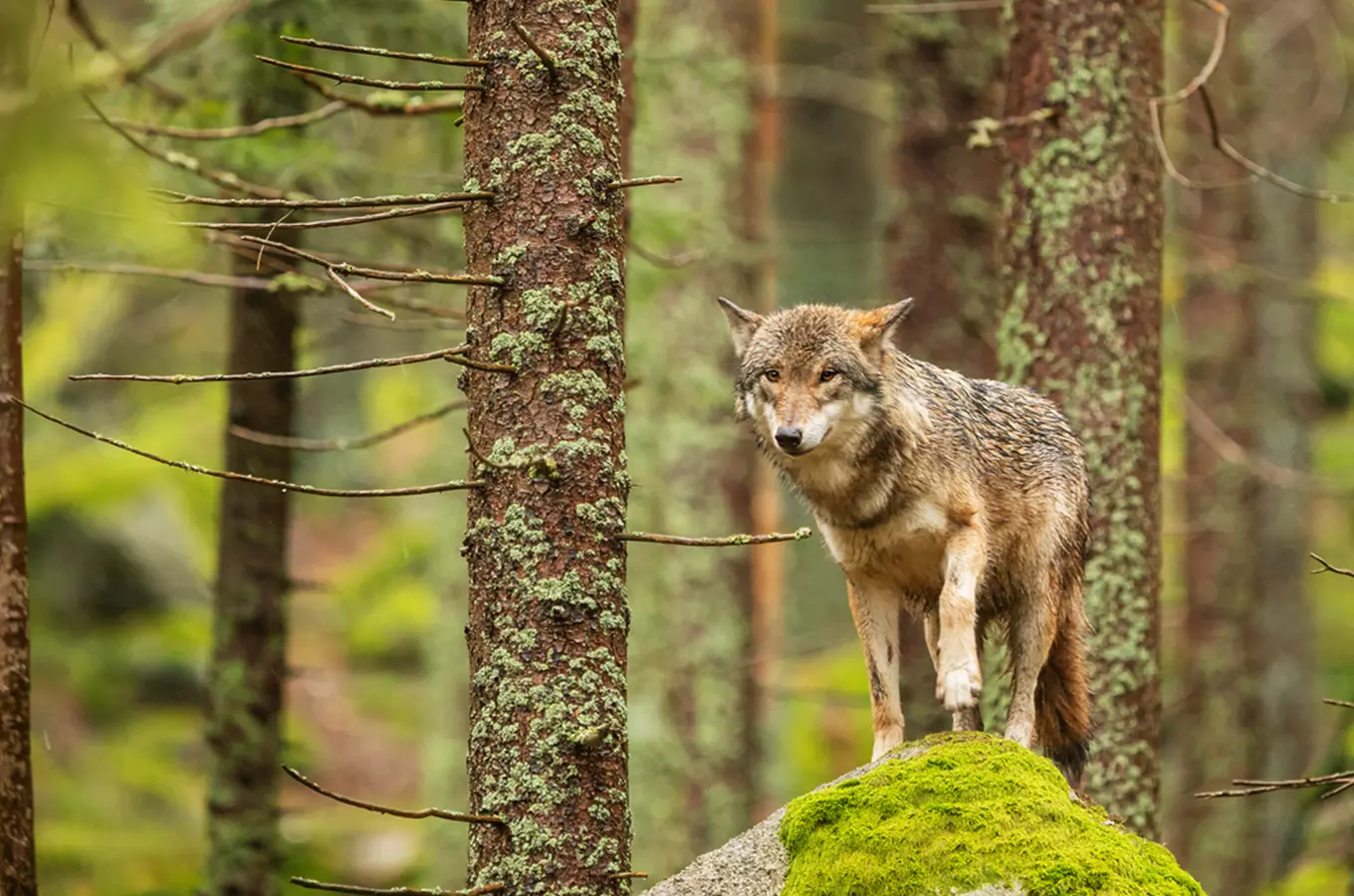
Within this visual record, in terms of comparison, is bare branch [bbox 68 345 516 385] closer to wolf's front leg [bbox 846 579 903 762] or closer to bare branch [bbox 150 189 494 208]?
bare branch [bbox 150 189 494 208]

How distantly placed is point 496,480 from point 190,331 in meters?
24.0

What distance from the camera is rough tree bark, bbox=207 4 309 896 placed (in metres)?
9.21

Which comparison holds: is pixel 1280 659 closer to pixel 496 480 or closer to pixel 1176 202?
pixel 1176 202

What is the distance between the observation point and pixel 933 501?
5711 millimetres

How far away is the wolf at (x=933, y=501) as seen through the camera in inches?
224

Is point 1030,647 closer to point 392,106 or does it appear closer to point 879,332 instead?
point 879,332

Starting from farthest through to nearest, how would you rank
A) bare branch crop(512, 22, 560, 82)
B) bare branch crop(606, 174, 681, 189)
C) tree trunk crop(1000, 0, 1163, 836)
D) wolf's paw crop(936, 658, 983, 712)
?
tree trunk crop(1000, 0, 1163, 836) < wolf's paw crop(936, 658, 983, 712) < bare branch crop(606, 174, 681, 189) < bare branch crop(512, 22, 560, 82)

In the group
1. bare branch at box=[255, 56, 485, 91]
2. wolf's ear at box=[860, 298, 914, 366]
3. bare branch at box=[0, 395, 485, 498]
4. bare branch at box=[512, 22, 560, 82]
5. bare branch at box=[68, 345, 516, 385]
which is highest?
bare branch at box=[512, 22, 560, 82]

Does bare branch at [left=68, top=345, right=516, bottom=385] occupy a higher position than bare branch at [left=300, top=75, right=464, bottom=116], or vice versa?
bare branch at [left=300, top=75, right=464, bottom=116]

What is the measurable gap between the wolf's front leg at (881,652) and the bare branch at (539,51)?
8.17 ft

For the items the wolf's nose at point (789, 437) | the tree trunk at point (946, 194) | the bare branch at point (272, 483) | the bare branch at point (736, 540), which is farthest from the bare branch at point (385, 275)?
the tree trunk at point (946, 194)

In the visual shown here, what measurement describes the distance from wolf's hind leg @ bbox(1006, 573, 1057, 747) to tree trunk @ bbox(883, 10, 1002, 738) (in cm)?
503

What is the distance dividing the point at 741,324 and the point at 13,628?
10.9 feet

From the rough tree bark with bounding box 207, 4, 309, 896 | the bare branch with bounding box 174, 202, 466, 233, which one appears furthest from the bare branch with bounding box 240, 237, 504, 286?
the rough tree bark with bounding box 207, 4, 309, 896
